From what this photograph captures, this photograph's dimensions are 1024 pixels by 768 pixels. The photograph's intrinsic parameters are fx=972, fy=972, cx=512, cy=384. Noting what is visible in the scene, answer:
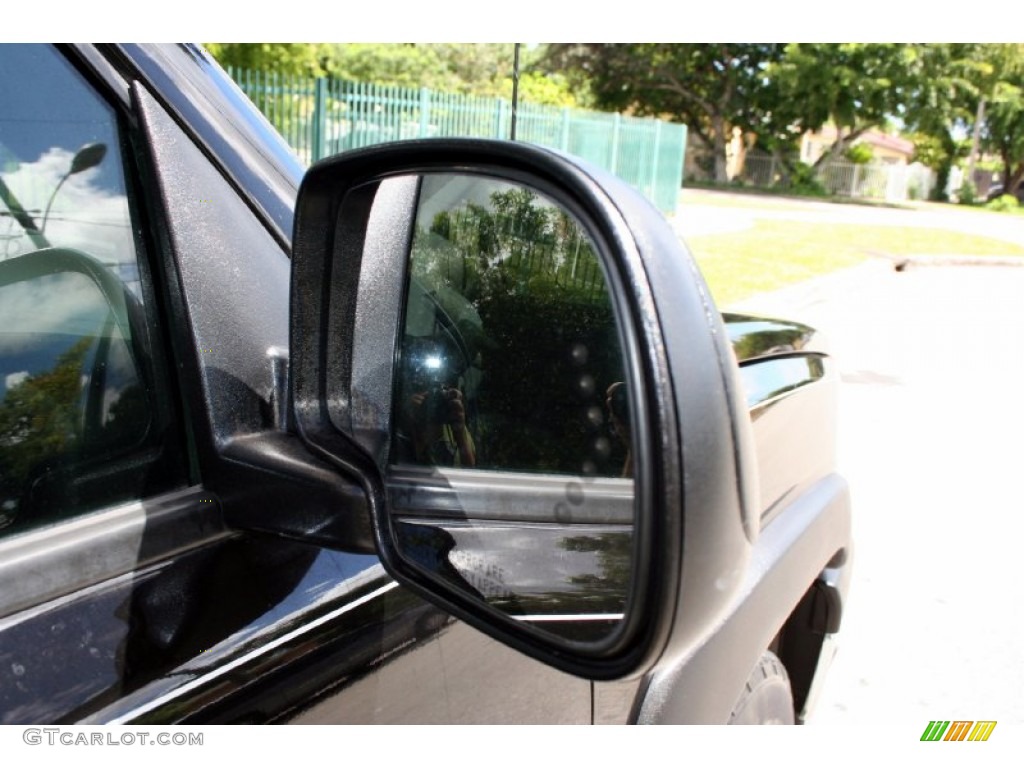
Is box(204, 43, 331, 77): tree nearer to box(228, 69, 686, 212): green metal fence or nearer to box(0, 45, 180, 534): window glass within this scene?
box(228, 69, 686, 212): green metal fence

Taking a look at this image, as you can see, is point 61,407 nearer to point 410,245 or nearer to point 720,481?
point 410,245

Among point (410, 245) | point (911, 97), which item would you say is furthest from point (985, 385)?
point (911, 97)

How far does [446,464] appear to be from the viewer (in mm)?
1252

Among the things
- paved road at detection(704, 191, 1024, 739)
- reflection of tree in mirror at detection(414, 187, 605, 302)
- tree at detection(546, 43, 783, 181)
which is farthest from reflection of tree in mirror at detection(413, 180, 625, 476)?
tree at detection(546, 43, 783, 181)

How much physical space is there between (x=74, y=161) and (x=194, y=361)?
0.30 meters

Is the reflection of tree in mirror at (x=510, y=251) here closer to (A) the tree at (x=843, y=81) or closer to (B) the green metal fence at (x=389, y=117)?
(B) the green metal fence at (x=389, y=117)

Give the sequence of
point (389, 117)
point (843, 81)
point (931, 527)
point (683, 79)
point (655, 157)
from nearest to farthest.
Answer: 1. point (931, 527)
2. point (389, 117)
3. point (655, 157)
4. point (843, 81)
5. point (683, 79)

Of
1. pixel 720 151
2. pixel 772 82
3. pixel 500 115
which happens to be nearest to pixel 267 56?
pixel 500 115

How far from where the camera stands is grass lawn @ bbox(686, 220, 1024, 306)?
1286 centimetres

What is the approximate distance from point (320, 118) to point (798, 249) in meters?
8.90

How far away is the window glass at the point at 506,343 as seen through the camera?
3.58 feet

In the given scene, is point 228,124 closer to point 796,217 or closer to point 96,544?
point 96,544

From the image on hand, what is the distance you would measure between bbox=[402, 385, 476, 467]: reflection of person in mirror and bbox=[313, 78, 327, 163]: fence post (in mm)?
11446

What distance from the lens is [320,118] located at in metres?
12.3
